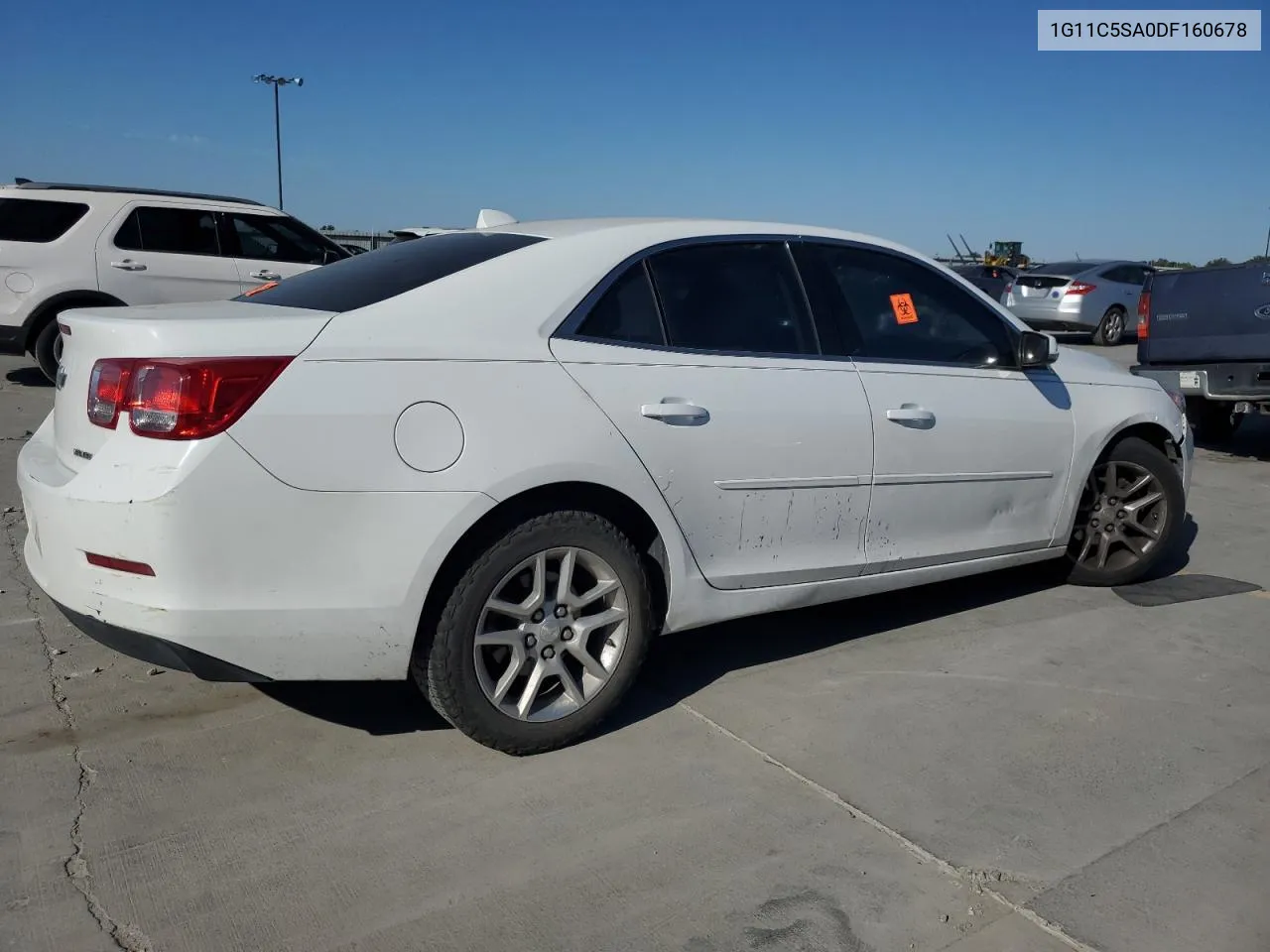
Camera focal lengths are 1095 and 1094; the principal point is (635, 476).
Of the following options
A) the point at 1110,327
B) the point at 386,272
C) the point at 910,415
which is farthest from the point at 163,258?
the point at 1110,327

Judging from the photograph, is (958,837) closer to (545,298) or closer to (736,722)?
(736,722)

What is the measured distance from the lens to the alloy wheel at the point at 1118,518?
508cm

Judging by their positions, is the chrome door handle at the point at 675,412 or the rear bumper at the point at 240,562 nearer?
the rear bumper at the point at 240,562

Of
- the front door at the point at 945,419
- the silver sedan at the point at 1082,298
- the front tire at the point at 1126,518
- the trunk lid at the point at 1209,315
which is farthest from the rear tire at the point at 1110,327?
the front door at the point at 945,419

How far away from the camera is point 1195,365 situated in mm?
8539

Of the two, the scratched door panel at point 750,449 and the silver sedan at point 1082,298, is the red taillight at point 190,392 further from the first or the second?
the silver sedan at point 1082,298

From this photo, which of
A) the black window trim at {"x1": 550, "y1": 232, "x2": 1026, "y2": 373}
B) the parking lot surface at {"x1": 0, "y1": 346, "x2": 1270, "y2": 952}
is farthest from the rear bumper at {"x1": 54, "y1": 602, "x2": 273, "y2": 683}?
the black window trim at {"x1": 550, "y1": 232, "x2": 1026, "y2": 373}

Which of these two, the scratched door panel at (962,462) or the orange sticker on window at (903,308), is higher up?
the orange sticker on window at (903,308)

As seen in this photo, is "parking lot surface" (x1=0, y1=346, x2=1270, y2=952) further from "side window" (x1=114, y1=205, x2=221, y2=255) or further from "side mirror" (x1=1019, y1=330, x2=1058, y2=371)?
"side window" (x1=114, y1=205, x2=221, y2=255)

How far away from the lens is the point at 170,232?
1005 centimetres

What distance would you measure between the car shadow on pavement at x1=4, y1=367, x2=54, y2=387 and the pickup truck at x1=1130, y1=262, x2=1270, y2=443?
9745mm

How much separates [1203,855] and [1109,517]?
2.47 metres

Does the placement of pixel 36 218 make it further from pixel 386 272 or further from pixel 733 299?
pixel 733 299

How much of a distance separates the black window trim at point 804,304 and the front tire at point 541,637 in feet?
1.95
